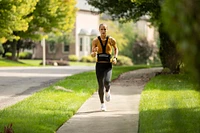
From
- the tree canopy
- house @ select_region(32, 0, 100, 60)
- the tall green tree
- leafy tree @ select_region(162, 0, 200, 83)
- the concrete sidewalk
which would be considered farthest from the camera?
house @ select_region(32, 0, 100, 60)

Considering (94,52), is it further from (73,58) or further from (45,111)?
(73,58)

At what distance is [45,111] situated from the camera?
12883 millimetres

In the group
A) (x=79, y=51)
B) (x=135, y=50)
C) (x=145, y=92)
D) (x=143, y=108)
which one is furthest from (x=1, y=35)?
(x=79, y=51)

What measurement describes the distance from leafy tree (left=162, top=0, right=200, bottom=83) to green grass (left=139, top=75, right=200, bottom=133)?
2243 mm

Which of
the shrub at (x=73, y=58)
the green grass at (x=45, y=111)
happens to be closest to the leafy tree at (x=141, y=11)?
the green grass at (x=45, y=111)

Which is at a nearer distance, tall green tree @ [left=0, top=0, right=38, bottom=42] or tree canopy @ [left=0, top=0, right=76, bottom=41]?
tall green tree @ [left=0, top=0, right=38, bottom=42]

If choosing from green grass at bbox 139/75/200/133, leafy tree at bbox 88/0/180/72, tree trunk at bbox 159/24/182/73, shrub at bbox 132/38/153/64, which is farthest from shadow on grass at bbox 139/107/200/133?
shrub at bbox 132/38/153/64

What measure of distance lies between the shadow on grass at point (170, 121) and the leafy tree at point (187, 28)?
229 inches

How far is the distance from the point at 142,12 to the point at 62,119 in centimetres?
1676

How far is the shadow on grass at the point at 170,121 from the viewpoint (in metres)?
9.84

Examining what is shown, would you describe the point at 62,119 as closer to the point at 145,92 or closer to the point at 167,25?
the point at 145,92

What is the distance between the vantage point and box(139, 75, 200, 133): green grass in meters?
10.1

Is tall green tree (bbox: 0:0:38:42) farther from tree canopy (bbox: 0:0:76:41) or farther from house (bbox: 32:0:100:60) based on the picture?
house (bbox: 32:0:100:60)

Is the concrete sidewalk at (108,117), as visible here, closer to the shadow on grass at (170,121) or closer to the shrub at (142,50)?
the shadow on grass at (170,121)
